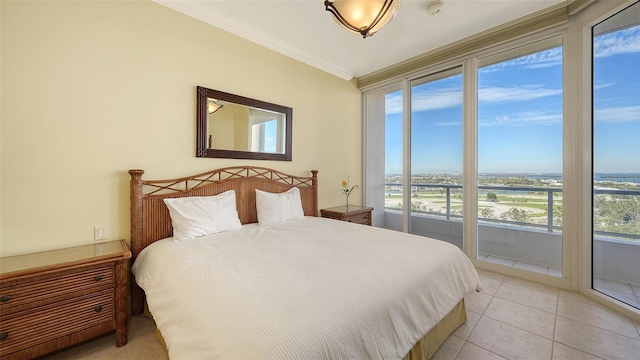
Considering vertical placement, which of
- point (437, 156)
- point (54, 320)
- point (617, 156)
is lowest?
point (54, 320)

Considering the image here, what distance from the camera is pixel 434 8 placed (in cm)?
241

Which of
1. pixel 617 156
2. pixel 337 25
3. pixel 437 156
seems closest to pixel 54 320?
pixel 337 25

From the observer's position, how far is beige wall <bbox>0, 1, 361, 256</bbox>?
1.73 meters

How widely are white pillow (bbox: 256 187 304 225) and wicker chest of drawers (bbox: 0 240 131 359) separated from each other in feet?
4.00

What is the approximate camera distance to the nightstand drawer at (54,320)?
1405 millimetres

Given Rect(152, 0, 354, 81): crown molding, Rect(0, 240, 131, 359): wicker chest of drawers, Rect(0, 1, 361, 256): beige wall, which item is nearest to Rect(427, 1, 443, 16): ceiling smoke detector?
Rect(152, 0, 354, 81): crown molding

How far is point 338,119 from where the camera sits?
3992 millimetres

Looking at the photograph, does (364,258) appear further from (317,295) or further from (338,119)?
(338,119)

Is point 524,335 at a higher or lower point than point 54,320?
lower

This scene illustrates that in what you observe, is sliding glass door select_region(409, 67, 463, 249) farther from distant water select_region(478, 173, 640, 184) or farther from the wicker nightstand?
the wicker nightstand

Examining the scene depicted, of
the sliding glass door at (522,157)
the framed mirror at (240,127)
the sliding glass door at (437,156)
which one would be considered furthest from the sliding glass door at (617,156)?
the framed mirror at (240,127)

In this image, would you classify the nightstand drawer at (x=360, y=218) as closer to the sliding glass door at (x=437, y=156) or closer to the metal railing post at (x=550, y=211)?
the sliding glass door at (x=437, y=156)

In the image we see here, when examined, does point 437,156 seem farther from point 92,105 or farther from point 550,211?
point 92,105

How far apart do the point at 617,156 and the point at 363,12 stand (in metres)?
2.52
